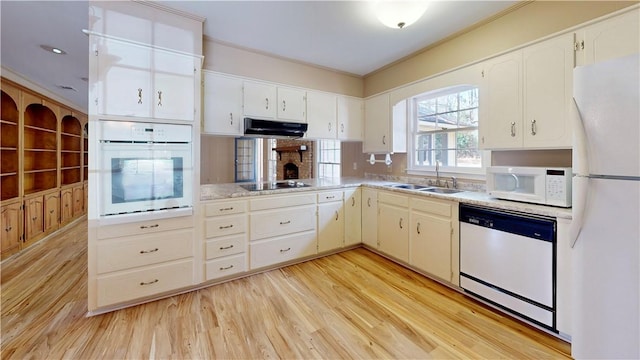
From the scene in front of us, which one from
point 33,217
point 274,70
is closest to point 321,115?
point 274,70

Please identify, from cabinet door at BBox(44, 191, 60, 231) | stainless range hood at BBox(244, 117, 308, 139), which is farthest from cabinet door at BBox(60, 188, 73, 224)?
stainless range hood at BBox(244, 117, 308, 139)

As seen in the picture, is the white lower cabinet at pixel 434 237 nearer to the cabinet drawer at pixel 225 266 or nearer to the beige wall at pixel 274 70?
the cabinet drawer at pixel 225 266

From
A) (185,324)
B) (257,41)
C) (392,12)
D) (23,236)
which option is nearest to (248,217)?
(185,324)

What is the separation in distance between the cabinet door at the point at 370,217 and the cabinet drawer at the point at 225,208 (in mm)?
1624

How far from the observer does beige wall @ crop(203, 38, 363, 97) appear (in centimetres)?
288

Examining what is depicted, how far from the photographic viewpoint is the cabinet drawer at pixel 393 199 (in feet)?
9.50

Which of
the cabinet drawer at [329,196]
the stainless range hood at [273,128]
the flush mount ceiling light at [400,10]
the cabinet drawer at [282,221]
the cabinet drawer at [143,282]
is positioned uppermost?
the flush mount ceiling light at [400,10]

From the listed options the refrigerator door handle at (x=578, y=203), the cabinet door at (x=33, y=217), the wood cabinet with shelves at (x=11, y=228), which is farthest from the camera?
the cabinet door at (x=33, y=217)

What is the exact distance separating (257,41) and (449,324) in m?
3.29

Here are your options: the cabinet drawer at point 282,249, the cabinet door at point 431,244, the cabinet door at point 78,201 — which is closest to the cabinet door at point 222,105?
the cabinet drawer at point 282,249

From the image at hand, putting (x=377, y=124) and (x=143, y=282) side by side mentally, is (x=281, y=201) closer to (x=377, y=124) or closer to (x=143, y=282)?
(x=143, y=282)

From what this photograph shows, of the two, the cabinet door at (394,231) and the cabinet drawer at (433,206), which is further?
the cabinet door at (394,231)

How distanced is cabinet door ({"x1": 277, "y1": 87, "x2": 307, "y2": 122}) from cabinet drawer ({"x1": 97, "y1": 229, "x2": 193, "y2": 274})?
1760mm

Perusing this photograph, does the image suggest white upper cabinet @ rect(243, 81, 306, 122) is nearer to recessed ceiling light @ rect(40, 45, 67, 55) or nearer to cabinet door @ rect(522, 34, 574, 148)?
recessed ceiling light @ rect(40, 45, 67, 55)
